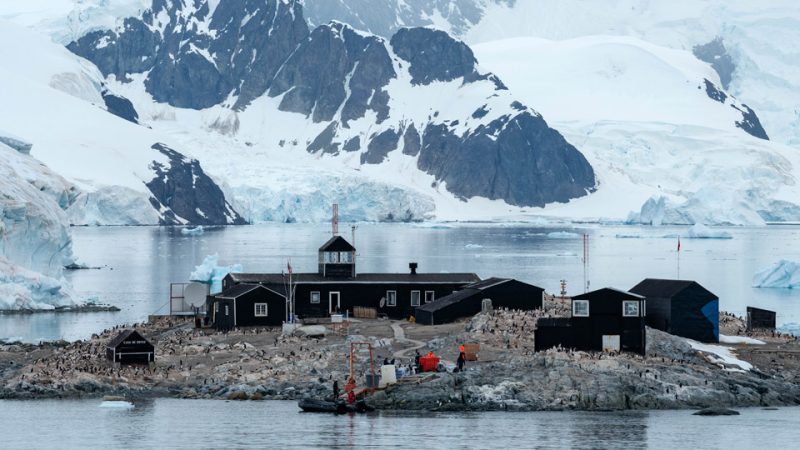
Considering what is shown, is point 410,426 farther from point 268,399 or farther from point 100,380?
point 100,380

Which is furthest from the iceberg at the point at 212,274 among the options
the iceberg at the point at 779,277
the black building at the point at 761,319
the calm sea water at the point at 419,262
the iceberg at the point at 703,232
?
the iceberg at the point at 703,232

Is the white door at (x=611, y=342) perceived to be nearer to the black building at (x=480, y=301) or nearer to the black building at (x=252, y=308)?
→ the black building at (x=480, y=301)

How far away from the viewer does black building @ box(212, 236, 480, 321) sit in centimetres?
6694

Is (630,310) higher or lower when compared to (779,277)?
lower

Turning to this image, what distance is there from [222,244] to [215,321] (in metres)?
110

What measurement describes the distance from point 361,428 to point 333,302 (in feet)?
71.3

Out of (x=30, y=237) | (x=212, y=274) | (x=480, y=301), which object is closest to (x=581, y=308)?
(x=480, y=301)

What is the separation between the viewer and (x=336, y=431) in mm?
45375

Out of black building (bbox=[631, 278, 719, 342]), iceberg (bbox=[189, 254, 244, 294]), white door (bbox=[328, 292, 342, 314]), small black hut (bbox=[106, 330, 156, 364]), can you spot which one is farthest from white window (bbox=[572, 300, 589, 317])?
iceberg (bbox=[189, 254, 244, 294])

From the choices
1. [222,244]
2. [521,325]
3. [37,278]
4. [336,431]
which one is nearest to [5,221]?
[37,278]

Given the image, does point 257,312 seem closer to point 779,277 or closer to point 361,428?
point 361,428

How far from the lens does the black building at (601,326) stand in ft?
179

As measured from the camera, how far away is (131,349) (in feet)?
184

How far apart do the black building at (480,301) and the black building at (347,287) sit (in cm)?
277
